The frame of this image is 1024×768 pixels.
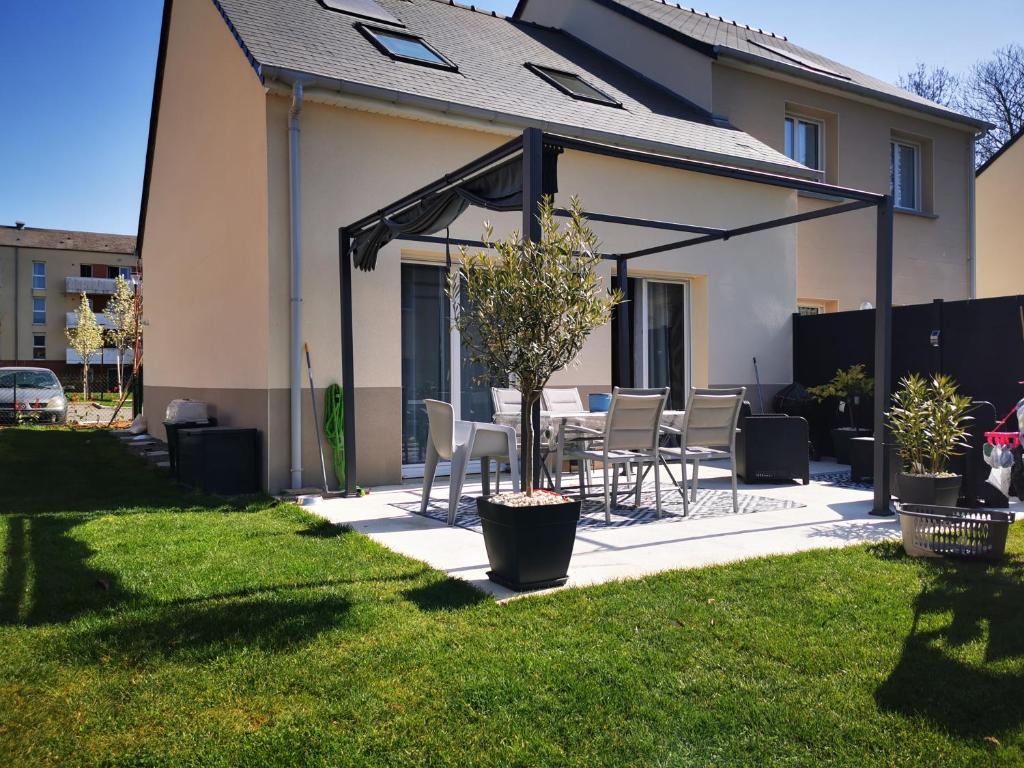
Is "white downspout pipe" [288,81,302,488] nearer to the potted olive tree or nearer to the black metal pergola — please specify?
the black metal pergola

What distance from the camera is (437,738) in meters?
2.24

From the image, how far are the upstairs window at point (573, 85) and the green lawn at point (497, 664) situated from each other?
6.71m

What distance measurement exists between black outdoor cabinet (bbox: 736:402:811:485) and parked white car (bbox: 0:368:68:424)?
14.6 meters

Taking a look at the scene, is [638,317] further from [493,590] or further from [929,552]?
[493,590]

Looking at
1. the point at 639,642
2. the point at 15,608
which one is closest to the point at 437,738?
the point at 639,642

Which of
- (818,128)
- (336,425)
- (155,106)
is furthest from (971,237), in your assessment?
(155,106)

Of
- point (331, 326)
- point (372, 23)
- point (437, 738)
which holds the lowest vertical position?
point (437, 738)

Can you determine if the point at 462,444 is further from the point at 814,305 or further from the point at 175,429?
the point at 814,305

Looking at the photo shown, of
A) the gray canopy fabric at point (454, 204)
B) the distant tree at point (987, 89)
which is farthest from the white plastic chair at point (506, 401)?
the distant tree at point (987, 89)

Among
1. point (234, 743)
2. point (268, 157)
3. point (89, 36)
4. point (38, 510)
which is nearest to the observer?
point (234, 743)

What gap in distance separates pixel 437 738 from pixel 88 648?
1.53 metres

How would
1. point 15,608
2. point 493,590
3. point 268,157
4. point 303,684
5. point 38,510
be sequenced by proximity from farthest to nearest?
point 268,157 < point 38,510 < point 493,590 < point 15,608 < point 303,684

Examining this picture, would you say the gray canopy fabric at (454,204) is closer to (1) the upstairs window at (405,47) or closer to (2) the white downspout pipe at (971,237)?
(1) the upstairs window at (405,47)

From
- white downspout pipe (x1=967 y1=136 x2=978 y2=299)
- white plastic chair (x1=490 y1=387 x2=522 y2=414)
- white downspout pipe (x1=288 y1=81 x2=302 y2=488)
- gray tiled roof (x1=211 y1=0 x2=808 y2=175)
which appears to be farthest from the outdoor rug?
white downspout pipe (x1=967 y1=136 x2=978 y2=299)
